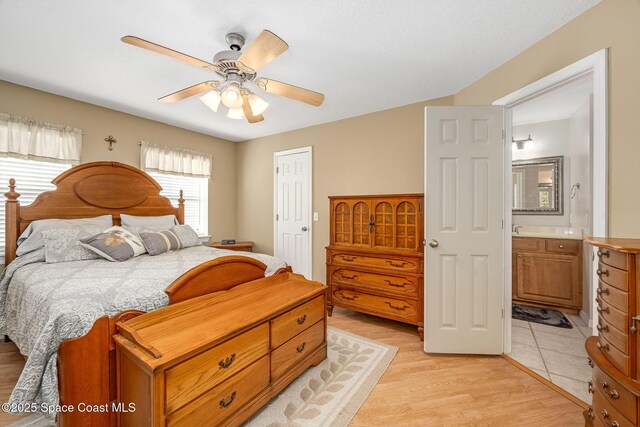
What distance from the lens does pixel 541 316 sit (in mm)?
3131

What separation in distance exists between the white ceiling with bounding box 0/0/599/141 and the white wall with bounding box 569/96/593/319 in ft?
5.35

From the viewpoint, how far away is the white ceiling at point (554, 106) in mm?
2881

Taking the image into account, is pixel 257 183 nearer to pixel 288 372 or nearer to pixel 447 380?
pixel 288 372

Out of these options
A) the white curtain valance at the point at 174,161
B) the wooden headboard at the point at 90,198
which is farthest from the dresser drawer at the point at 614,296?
the white curtain valance at the point at 174,161

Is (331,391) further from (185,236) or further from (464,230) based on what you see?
(185,236)

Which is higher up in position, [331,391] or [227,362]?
[227,362]

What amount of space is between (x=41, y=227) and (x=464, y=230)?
12.9ft

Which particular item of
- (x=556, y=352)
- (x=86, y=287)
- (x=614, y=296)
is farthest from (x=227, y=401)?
(x=556, y=352)

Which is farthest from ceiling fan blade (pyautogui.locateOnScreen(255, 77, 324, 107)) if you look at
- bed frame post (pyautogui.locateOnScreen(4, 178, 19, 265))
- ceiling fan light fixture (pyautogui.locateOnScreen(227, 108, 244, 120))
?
bed frame post (pyautogui.locateOnScreen(4, 178, 19, 265))

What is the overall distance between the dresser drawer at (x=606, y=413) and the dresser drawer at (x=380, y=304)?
144 cm

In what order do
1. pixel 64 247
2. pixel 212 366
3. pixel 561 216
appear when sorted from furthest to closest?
pixel 561 216, pixel 64 247, pixel 212 366

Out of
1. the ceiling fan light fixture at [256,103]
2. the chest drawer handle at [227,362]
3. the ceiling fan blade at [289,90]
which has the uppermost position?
the ceiling fan blade at [289,90]

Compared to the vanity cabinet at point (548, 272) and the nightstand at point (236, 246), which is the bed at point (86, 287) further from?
the vanity cabinet at point (548, 272)

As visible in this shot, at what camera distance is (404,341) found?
2604mm
